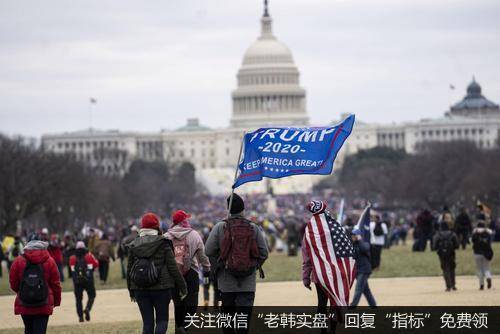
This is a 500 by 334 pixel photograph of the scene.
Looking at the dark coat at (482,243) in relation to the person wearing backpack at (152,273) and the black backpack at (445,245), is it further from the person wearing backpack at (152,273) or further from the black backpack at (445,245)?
the person wearing backpack at (152,273)

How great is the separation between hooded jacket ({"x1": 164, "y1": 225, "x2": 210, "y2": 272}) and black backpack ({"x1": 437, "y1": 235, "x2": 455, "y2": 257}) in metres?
10.0

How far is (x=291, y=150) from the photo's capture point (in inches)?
762

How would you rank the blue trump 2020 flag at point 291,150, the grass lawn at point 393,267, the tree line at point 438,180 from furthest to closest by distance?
the tree line at point 438,180
the grass lawn at point 393,267
the blue trump 2020 flag at point 291,150

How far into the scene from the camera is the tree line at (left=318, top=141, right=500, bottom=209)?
102000 millimetres

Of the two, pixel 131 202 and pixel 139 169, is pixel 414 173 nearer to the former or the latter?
pixel 131 202

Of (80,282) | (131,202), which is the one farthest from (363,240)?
(131,202)

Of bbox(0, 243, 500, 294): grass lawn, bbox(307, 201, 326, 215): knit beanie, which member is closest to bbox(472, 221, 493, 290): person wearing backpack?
bbox(0, 243, 500, 294): grass lawn

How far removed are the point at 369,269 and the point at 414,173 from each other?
102283 millimetres

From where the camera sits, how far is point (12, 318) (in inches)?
1145

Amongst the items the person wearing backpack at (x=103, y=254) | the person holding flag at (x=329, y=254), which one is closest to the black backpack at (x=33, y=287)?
the person holding flag at (x=329, y=254)

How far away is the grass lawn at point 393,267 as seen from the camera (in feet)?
125

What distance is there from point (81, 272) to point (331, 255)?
27.3 ft

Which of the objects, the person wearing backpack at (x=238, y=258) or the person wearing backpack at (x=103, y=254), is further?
the person wearing backpack at (x=103, y=254)

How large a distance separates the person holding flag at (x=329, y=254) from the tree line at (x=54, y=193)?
2115 inches
